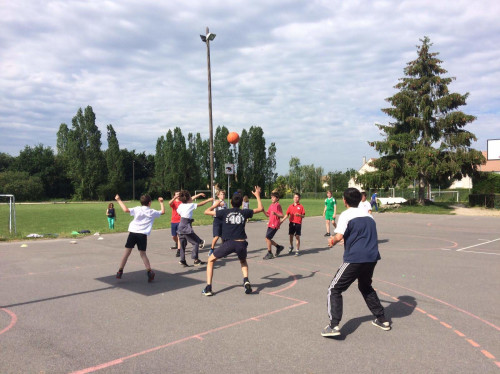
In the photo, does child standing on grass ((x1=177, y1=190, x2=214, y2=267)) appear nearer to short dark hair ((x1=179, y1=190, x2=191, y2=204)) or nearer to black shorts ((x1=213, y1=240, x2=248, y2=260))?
short dark hair ((x1=179, y1=190, x2=191, y2=204))

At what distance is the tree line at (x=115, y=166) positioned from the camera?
74.2m

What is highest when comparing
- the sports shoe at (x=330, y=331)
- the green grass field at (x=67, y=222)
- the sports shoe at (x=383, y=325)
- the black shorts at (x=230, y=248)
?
the black shorts at (x=230, y=248)

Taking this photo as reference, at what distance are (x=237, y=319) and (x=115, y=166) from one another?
253 ft

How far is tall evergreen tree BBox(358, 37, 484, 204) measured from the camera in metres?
33.0

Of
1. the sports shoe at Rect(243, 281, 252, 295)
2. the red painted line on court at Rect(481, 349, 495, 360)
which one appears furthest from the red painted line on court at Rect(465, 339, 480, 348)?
the sports shoe at Rect(243, 281, 252, 295)

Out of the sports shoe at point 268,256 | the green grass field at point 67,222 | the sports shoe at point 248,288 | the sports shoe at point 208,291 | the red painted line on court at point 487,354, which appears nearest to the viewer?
the red painted line on court at point 487,354

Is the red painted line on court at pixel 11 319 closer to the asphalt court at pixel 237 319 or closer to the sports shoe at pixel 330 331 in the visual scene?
the asphalt court at pixel 237 319

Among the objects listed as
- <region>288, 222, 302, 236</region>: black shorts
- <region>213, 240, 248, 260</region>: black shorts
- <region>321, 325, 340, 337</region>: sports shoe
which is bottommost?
<region>321, 325, 340, 337</region>: sports shoe

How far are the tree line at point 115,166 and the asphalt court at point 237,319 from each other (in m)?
66.8

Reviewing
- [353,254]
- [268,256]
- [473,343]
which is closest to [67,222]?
[268,256]

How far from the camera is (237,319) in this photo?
5.32 metres

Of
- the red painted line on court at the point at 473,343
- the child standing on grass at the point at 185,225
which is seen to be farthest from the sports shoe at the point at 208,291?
the red painted line on court at the point at 473,343

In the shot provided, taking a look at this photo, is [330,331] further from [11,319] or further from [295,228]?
[295,228]

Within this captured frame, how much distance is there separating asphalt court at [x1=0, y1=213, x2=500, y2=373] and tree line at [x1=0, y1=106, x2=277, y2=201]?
6680cm
